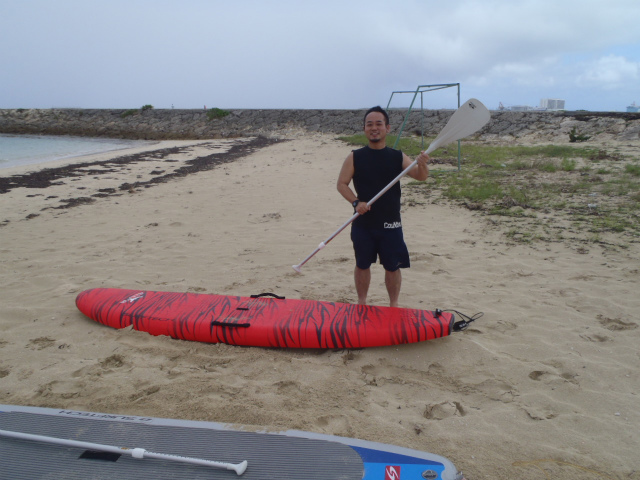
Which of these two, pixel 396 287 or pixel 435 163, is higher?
pixel 435 163

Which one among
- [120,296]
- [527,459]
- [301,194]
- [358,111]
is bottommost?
[527,459]

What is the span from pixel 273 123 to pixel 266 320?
82.2 ft

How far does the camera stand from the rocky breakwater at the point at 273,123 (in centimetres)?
1661

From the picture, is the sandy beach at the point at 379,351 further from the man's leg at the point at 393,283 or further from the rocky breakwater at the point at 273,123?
the rocky breakwater at the point at 273,123

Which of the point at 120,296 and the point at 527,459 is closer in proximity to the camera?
the point at 527,459

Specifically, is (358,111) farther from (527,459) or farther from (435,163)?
(527,459)

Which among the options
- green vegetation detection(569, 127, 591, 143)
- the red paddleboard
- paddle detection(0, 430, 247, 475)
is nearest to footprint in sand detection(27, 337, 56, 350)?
the red paddleboard

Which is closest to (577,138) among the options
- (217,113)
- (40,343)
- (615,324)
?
(615,324)

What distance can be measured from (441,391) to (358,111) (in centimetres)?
2467

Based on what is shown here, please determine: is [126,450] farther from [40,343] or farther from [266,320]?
[40,343]

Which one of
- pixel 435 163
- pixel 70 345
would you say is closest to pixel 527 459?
pixel 70 345

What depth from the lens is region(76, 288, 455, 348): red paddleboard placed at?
2900 millimetres

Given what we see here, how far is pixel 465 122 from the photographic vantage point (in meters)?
3.39

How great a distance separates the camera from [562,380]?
2.49m
